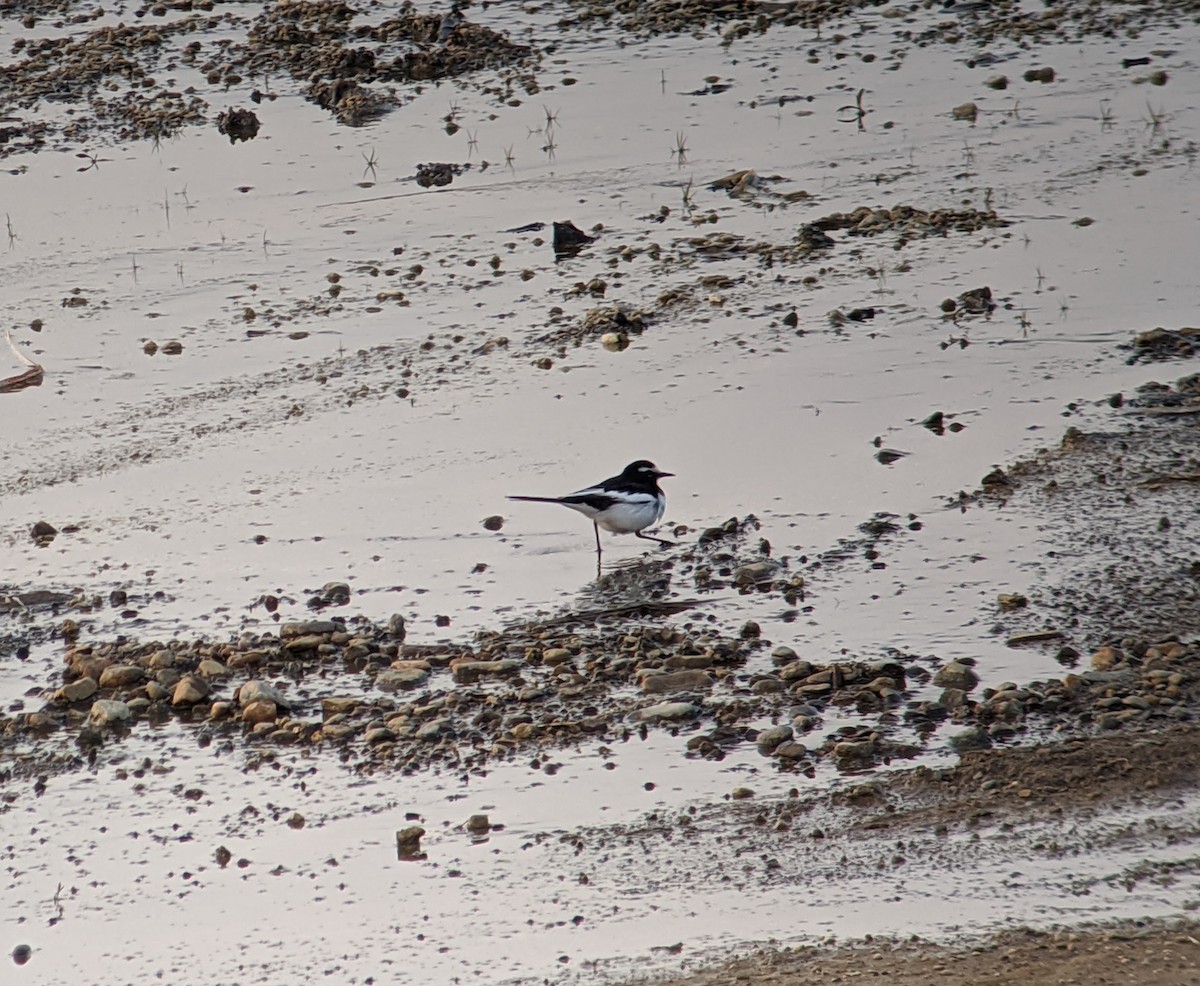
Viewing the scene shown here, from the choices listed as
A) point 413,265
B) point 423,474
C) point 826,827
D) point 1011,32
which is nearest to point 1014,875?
point 826,827

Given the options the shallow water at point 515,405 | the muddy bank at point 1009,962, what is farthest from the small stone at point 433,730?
the muddy bank at point 1009,962

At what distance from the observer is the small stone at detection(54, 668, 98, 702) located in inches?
261

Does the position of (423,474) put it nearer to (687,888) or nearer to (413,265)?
(413,265)

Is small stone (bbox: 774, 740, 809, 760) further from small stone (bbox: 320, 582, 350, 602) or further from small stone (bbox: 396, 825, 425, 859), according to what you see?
small stone (bbox: 320, 582, 350, 602)

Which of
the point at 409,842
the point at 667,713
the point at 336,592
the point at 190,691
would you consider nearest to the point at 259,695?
the point at 190,691

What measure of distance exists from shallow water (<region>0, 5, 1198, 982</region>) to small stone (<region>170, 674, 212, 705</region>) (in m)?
0.20

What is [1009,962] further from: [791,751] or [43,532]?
[43,532]

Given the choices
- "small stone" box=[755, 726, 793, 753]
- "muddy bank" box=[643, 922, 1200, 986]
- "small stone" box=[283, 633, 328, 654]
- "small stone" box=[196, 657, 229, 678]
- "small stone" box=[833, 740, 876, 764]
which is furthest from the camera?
"small stone" box=[283, 633, 328, 654]

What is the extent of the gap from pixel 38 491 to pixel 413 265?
360cm

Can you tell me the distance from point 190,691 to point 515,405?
348 centimetres

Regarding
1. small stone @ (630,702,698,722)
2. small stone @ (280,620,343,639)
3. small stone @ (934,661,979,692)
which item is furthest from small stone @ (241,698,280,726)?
small stone @ (934,661,979,692)

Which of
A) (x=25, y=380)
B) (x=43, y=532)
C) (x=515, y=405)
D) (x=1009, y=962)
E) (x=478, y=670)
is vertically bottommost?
(x=1009, y=962)

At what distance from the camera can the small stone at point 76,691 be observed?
21.8 feet

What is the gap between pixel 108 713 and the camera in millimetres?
6457
